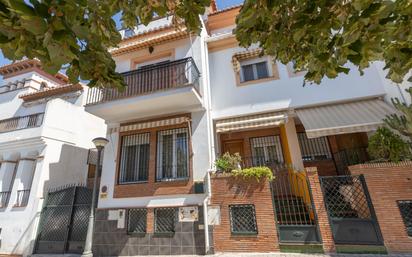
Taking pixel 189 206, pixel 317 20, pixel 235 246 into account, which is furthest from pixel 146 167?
pixel 317 20

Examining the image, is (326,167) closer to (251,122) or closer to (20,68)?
(251,122)

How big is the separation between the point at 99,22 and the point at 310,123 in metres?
8.81

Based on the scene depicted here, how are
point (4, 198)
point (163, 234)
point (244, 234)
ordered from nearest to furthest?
point (244, 234), point (163, 234), point (4, 198)

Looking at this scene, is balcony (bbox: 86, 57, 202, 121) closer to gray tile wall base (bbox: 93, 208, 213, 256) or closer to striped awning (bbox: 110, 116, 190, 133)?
striped awning (bbox: 110, 116, 190, 133)

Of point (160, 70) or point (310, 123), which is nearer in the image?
point (310, 123)

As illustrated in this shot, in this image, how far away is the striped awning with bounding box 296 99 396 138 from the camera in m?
8.59

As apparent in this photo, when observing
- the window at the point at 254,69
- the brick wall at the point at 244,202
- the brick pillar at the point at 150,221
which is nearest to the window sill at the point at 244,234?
the brick wall at the point at 244,202

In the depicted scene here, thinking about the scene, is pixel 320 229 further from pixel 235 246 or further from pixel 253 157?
pixel 253 157

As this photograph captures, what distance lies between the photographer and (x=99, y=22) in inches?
135

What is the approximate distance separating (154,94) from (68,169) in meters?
8.89

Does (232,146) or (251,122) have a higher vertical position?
(251,122)

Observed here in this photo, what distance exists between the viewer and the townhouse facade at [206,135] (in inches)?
342

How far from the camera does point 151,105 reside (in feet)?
34.2

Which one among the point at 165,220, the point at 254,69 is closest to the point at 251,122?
the point at 254,69
